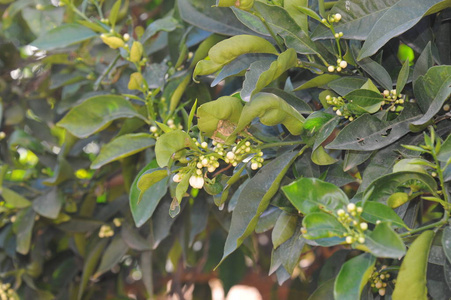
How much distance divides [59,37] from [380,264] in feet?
2.24

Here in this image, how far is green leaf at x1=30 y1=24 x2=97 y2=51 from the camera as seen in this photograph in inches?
Result: 38.6

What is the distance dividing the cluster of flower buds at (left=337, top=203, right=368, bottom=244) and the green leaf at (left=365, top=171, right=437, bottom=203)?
0.05 metres

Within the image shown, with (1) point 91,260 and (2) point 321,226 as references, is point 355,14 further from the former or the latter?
(1) point 91,260

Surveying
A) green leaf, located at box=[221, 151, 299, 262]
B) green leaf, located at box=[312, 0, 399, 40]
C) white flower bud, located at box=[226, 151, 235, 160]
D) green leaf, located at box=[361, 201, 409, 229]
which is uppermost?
green leaf, located at box=[312, 0, 399, 40]

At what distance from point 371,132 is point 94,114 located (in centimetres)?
46

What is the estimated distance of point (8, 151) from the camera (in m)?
1.28

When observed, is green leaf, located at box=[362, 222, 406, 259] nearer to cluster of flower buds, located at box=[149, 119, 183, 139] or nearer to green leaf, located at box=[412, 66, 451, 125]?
green leaf, located at box=[412, 66, 451, 125]

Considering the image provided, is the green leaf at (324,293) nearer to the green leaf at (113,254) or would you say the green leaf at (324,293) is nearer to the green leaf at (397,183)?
the green leaf at (397,183)

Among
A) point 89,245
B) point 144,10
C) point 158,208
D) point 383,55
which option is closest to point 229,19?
point 383,55

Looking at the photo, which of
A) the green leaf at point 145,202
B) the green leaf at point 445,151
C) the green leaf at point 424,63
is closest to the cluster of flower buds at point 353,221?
the green leaf at point 445,151

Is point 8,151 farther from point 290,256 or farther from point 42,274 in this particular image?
point 290,256

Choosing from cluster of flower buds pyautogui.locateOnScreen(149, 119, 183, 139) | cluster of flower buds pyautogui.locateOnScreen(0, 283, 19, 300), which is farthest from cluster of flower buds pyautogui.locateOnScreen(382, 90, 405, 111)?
cluster of flower buds pyautogui.locateOnScreen(0, 283, 19, 300)

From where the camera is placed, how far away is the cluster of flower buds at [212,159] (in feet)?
2.08

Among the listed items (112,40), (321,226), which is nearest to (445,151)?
(321,226)
